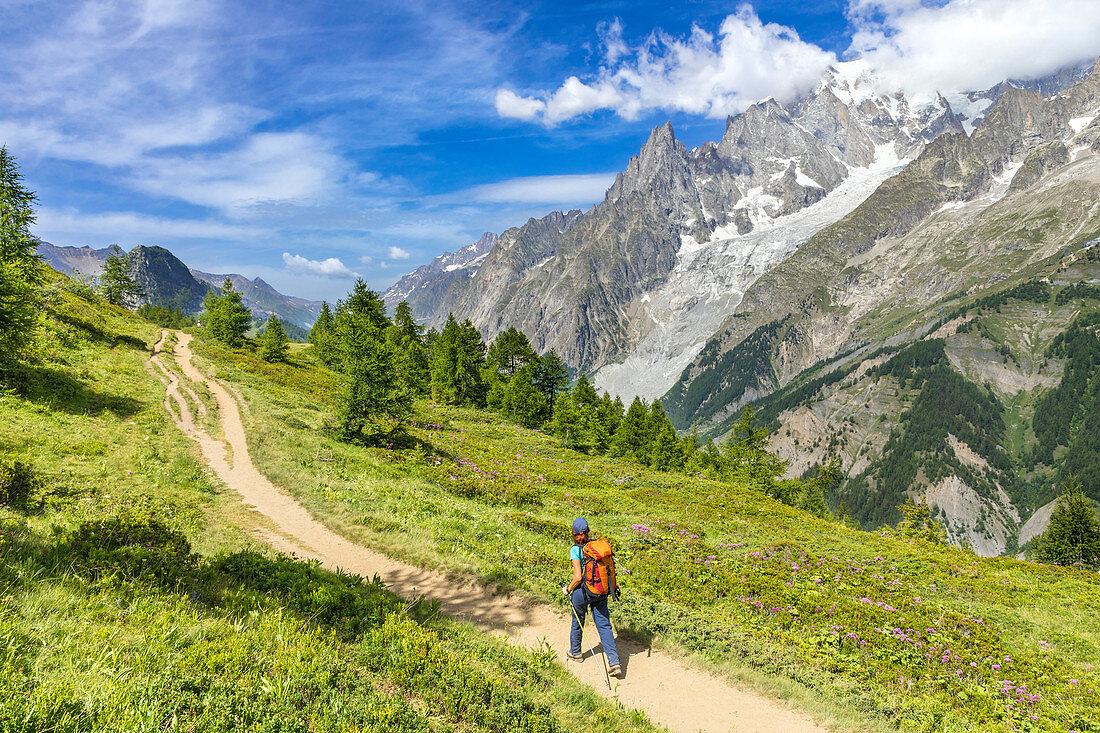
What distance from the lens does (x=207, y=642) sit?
6066 mm

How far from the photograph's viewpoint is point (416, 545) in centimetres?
1357

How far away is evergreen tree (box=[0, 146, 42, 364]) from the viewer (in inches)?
745

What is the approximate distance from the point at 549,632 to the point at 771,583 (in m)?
8.18

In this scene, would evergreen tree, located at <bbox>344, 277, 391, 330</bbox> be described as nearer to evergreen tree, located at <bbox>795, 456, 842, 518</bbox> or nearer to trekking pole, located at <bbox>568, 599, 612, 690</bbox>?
trekking pole, located at <bbox>568, 599, 612, 690</bbox>

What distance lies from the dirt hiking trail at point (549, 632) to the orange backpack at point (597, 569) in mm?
1651

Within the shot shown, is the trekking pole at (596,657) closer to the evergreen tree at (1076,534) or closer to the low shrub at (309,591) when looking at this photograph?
the low shrub at (309,591)

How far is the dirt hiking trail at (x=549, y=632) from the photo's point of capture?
8.45 m

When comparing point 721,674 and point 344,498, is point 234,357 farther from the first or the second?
point 721,674

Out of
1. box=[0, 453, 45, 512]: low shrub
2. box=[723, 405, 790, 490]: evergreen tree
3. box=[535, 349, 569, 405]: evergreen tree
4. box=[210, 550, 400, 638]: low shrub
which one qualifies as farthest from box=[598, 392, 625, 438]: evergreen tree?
box=[0, 453, 45, 512]: low shrub

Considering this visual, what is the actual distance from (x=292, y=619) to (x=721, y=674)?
27.4ft

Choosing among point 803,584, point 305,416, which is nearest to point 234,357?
point 305,416

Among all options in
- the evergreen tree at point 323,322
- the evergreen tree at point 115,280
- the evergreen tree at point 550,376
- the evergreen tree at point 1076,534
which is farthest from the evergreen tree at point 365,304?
the evergreen tree at point 1076,534

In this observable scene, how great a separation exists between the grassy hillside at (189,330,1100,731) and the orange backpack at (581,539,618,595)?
2285mm

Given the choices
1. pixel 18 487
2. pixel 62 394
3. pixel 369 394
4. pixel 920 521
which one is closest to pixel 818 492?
pixel 920 521
